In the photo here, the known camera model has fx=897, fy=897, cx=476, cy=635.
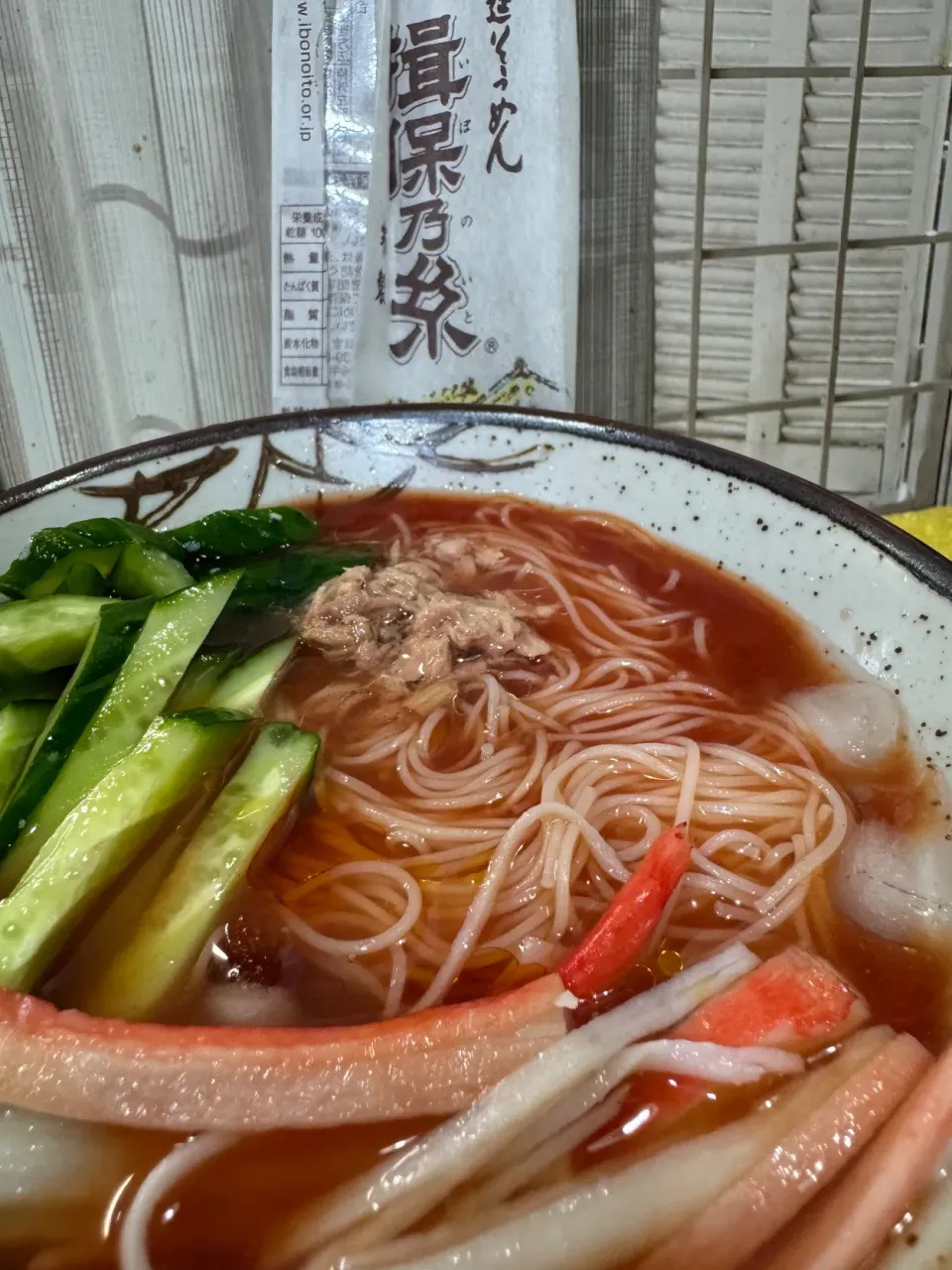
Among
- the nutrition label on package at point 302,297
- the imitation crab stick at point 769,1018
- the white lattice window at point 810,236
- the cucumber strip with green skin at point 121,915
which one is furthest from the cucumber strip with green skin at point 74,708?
the white lattice window at point 810,236

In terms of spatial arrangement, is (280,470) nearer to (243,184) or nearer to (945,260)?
(243,184)

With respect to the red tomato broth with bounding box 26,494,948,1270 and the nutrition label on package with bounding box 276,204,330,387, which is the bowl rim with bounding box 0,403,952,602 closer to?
the red tomato broth with bounding box 26,494,948,1270

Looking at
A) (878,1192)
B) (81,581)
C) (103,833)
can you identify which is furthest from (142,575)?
(878,1192)

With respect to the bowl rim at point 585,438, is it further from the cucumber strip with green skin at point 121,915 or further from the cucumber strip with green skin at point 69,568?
the cucumber strip with green skin at point 121,915

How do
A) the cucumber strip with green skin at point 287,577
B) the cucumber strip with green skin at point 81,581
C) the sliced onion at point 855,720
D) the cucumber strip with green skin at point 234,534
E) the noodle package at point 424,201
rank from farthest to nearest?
1. the noodle package at point 424,201
2. the cucumber strip with green skin at point 234,534
3. the cucumber strip with green skin at point 287,577
4. the cucumber strip with green skin at point 81,581
5. the sliced onion at point 855,720

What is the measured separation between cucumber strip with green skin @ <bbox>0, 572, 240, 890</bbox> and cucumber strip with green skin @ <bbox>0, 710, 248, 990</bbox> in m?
0.06

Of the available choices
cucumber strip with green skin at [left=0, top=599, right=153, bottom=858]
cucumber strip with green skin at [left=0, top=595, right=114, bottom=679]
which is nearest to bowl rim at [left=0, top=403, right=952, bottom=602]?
cucumber strip with green skin at [left=0, top=595, right=114, bottom=679]

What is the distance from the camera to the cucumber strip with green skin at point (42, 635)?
131cm

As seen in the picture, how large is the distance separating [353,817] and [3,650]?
56 centimetres

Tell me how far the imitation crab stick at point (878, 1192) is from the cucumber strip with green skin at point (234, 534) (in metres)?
1.39

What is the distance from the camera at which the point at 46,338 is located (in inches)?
91.8

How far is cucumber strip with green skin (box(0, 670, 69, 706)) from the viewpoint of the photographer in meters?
1.32

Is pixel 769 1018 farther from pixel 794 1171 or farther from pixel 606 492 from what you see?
pixel 606 492

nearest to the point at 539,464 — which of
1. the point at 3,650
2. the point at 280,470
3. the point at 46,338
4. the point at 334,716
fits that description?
the point at 280,470
